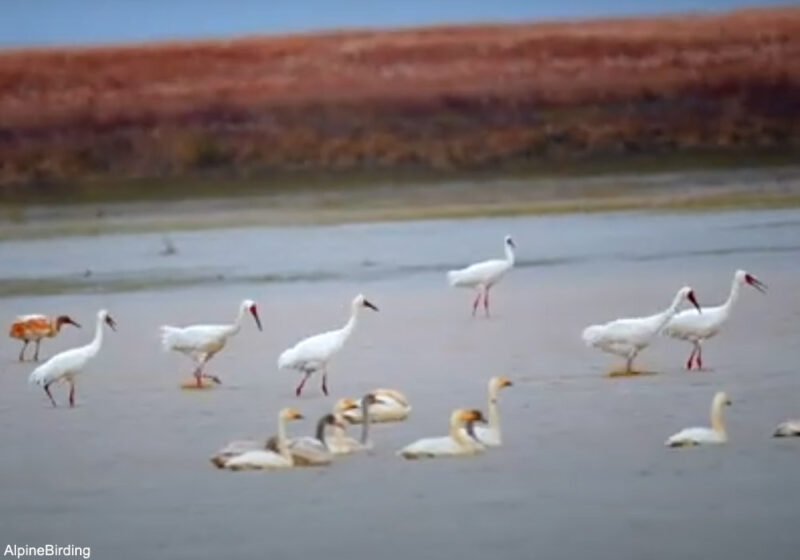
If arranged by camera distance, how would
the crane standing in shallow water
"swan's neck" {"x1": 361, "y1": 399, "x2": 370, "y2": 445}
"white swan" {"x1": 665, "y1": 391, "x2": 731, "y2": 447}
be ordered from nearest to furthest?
1. "white swan" {"x1": 665, "y1": 391, "x2": 731, "y2": 447}
2. "swan's neck" {"x1": 361, "y1": 399, "x2": 370, "y2": 445}
3. the crane standing in shallow water

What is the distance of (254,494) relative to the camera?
11883 mm

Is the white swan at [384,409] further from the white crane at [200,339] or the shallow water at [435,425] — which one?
the white crane at [200,339]

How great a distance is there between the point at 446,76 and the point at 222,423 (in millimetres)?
23131

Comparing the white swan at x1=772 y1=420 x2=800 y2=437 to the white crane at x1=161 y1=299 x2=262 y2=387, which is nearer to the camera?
the white swan at x1=772 y1=420 x2=800 y2=437

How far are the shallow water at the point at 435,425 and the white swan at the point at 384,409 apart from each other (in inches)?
2.7

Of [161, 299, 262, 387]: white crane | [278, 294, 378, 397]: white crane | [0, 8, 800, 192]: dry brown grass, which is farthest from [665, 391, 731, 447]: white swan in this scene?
[0, 8, 800, 192]: dry brown grass

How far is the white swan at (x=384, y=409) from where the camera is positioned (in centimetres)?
1352

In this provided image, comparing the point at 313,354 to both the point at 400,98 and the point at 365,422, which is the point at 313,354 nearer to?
the point at 365,422

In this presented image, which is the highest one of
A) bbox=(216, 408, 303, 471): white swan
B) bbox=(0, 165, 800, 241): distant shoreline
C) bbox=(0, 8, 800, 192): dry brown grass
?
bbox=(0, 8, 800, 192): dry brown grass

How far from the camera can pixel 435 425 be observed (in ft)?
44.9

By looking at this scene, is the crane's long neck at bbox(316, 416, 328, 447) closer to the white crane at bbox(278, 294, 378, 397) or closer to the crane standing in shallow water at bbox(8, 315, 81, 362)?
the white crane at bbox(278, 294, 378, 397)

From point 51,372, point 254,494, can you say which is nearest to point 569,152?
point 51,372

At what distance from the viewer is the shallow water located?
36.1 feet

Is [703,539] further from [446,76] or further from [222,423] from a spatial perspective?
[446,76]
